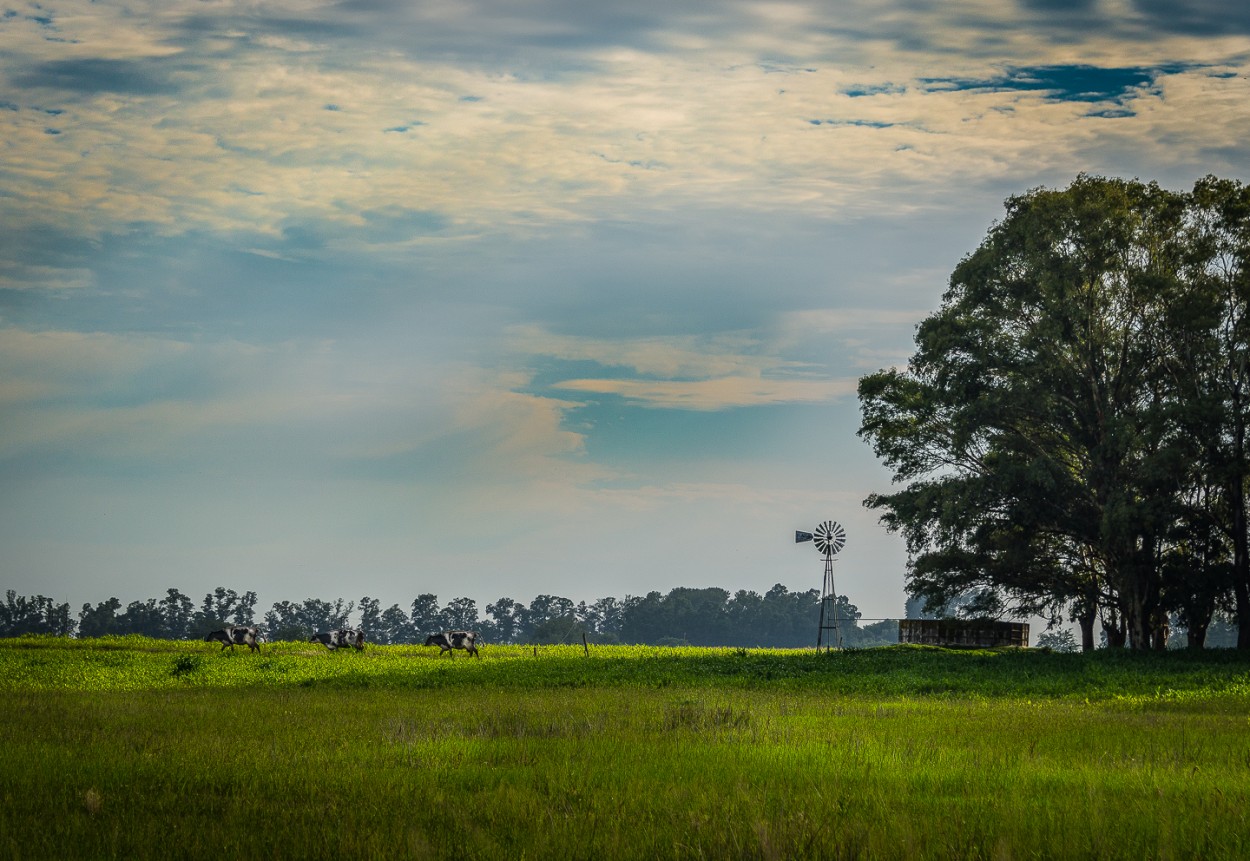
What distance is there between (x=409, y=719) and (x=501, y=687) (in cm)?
1280

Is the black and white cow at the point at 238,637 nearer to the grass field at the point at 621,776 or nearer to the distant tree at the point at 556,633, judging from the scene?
the grass field at the point at 621,776

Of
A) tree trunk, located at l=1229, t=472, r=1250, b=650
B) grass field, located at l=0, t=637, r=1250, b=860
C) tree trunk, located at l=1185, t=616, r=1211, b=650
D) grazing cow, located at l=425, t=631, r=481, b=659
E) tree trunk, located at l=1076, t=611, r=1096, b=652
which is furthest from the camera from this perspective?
grazing cow, located at l=425, t=631, r=481, b=659

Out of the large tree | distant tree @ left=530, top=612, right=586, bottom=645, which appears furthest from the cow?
distant tree @ left=530, top=612, right=586, bottom=645

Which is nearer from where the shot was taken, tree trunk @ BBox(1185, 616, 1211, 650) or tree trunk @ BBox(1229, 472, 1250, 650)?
tree trunk @ BBox(1229, 472, 1250, 650)

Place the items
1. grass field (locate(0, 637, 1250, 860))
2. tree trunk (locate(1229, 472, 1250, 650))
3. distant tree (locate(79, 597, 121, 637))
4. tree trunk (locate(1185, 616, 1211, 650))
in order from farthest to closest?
distant tree (locate(79, 597, 121, 637)) < tree trunk (locate(1185, 616, 1211, 650)) < tree trunk (locate(1229, 472, 1250, 650)) < grass field (locate(0, 637, 1250, 860))

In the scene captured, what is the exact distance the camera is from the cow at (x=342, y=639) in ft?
187

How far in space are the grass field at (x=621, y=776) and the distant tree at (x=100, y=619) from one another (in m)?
162

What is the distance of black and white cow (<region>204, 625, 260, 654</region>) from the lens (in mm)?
51781

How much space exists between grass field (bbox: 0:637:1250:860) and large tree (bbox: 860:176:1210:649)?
22.9 metres

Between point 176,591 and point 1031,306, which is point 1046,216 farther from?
point 176,591

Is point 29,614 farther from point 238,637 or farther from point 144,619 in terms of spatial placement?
point 238,637

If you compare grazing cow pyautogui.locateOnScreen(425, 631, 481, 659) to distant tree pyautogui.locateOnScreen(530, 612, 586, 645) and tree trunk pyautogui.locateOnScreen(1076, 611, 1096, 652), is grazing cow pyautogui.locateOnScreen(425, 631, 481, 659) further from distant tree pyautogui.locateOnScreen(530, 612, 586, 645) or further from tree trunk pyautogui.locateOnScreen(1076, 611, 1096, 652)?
distant tree pyautogui.locateOnScreen(530, 612, 586, 645)

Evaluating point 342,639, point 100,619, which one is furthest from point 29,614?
point 342,639

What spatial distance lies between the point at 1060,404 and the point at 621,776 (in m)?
45.0
